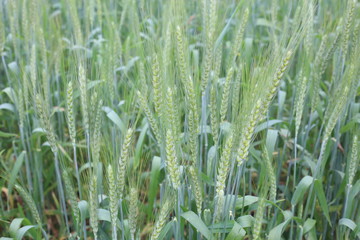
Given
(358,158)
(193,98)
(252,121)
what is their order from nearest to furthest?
(252,121) → (193,98) → (358,158)

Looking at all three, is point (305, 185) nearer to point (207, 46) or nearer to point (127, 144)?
point (207, 46)

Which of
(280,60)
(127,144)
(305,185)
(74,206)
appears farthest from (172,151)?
(305,185)

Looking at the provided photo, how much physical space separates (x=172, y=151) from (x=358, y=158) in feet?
3.03

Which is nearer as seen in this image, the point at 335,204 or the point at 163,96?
the point at 163,96

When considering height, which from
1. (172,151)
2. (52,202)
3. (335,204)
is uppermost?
(172,151)

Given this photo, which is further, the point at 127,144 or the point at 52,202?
the point at 52,202

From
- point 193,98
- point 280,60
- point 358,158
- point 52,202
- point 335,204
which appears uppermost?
point 280,60

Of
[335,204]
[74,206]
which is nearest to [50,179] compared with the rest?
[74,206]

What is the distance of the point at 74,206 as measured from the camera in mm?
1788

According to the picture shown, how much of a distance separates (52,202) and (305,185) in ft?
5.66

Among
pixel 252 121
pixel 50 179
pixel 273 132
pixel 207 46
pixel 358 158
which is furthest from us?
pixel 50 179

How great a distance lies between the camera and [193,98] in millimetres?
1617

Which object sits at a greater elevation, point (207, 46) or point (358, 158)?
point (207, 46)

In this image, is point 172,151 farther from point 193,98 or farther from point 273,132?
point 273,132
